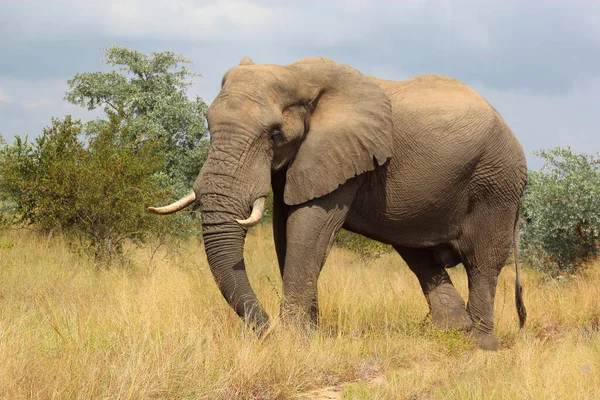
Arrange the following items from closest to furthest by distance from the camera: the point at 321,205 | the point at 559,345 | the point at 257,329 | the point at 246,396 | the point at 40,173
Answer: the point at 246,396
the point at 257,329
the point at 321,205
the point at 559,345
the point at 40,173

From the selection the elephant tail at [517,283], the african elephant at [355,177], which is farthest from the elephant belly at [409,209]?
the elephant tail at [517,283]

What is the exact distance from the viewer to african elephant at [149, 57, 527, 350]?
600cm

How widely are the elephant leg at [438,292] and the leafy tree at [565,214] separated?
519cm

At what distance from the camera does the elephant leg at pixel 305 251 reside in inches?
247

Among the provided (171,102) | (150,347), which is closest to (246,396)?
(150,347)

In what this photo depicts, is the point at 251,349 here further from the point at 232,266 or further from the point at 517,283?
the point at 517,283

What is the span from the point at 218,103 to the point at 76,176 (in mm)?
5981

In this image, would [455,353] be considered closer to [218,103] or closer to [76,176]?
[218,103]

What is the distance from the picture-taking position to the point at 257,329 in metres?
6.00

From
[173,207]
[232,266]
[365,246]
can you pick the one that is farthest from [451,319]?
[365,246]

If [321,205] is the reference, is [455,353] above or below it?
below

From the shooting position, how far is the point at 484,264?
7.57 meters

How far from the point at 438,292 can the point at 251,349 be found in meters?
2.90

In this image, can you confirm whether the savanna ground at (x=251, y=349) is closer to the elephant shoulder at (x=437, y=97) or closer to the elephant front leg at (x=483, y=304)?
the elephant front leg at (x=483, y=304)
